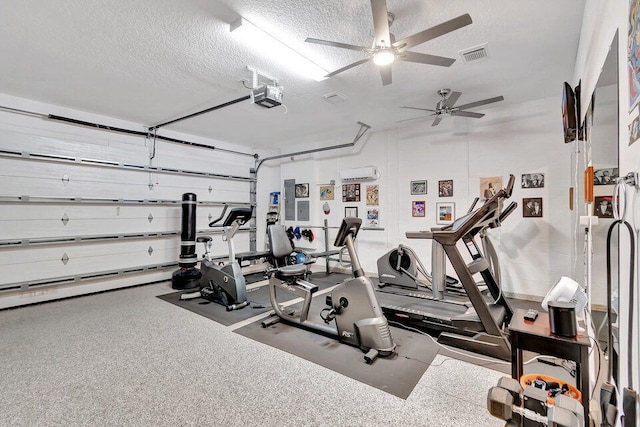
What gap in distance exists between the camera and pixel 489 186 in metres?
4.71

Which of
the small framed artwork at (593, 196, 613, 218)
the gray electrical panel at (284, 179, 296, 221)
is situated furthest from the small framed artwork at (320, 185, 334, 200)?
the small framed artwork at (593, 196, 613, 218)

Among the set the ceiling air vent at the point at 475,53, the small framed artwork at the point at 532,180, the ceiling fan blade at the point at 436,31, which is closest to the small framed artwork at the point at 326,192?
the small framed artwork at the point at 532,180

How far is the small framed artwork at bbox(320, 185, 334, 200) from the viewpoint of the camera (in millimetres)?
6680

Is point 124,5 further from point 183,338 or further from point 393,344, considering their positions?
point 393,344

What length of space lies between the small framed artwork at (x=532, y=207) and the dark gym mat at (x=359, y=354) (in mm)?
2768

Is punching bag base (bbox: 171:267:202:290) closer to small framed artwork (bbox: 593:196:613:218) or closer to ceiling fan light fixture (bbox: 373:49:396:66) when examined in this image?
ceiling fan light fixture (bbox: 373:49:396:66)


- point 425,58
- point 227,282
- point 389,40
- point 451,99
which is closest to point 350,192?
point 451,99

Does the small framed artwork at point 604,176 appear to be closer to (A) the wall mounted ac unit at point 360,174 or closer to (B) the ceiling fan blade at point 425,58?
(B) the ceiling fan blade at point 425,58

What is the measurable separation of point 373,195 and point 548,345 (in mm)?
4625

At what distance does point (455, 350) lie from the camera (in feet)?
9.05

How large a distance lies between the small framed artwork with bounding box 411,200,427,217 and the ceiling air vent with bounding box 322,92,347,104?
2.37 meters

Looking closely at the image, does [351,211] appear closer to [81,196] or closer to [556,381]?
[81,196]

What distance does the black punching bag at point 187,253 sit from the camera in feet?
16.8

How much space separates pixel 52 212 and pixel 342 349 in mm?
4760
